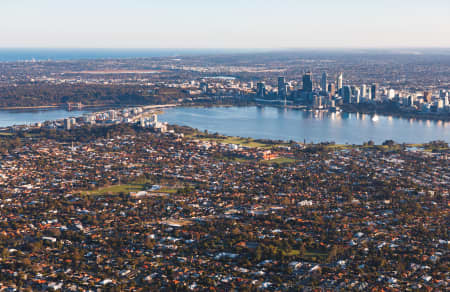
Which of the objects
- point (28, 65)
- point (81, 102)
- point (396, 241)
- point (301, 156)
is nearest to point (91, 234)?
point (396, 241)

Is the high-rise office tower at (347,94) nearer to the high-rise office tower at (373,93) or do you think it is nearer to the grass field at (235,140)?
the high-rise office tower at (373,93)

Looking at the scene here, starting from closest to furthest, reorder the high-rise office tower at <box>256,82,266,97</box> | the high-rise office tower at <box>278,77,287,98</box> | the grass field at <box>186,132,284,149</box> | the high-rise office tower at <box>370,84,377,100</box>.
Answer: the grass field at <box>186,132,284,149</box>, the high-rise office tower at <box>370,84,377,100</box>, the high-rise office tower at <box>278,77,287,98</box>, the high-rise office tower at <box>256,82,266,97</box>

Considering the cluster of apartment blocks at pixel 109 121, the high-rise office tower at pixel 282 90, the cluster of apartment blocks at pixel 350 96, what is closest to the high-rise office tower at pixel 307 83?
the cluster of apartment blocks at pixel 350 96

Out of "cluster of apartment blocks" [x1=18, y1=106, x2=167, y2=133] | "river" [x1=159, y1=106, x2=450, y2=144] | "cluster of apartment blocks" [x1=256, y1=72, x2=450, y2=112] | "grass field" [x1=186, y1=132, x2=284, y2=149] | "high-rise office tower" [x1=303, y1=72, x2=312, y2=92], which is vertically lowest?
"river" [x1=159, y1=106, x2=450, y2=144]

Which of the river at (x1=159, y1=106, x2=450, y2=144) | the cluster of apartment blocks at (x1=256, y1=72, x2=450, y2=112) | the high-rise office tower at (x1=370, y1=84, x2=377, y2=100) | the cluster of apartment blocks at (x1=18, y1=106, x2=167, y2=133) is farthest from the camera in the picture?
the high-rise office tower at (x1=370, y1=84, x2=377, y2=100)

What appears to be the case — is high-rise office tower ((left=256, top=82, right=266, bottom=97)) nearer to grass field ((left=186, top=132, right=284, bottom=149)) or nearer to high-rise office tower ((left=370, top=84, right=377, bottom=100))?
high-rise office tower ((left=370, top=84, right=377, bottom=100))

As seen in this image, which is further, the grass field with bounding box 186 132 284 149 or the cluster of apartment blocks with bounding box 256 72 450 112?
the cluster of apartment blocks with bounding box 256 72 450 112

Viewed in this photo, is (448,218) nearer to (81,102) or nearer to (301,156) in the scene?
(301,156)

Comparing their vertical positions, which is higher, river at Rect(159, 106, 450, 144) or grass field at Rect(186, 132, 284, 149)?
grass field at Rect(186, 132, 284, 149)

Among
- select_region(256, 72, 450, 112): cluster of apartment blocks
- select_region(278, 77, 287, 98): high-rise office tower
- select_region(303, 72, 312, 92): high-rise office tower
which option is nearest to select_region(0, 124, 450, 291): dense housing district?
select_region(256, 72, 450, 112): cluster of apartment blocks
